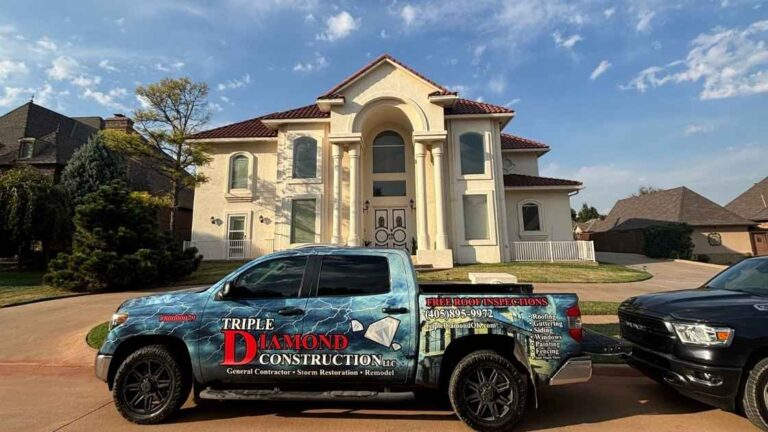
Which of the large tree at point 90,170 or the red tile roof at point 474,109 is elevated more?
the red tile roof at point 474,109

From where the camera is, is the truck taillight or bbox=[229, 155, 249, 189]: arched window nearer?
the truck taillight

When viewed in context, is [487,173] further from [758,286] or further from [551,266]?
[758,286]

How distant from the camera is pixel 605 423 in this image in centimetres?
398

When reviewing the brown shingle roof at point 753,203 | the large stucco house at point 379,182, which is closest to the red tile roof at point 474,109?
the large stucco house at point 379,182

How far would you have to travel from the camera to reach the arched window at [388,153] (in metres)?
20.9

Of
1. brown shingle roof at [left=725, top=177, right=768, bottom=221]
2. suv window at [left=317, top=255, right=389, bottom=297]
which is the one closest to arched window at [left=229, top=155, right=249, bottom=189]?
suv window at [left=317, top=255, right=389, bottom=297]

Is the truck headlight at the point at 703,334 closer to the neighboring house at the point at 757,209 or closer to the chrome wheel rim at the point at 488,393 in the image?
the chrome wheel rim at the point at 488,393

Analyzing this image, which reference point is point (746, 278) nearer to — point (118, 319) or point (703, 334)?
point (703, 334)

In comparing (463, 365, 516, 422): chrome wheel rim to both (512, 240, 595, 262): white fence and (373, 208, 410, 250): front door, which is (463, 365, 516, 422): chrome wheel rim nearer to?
(373, 208, 410, 250): front door

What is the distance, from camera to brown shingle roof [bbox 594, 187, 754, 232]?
1149 inches

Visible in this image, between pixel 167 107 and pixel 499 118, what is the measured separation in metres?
18.1

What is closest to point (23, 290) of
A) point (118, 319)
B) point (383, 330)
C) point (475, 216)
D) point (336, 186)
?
point (336, 186)

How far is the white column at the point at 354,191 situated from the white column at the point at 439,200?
3.94 metres

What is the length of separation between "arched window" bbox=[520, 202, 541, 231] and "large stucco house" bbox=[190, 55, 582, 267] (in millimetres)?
58
